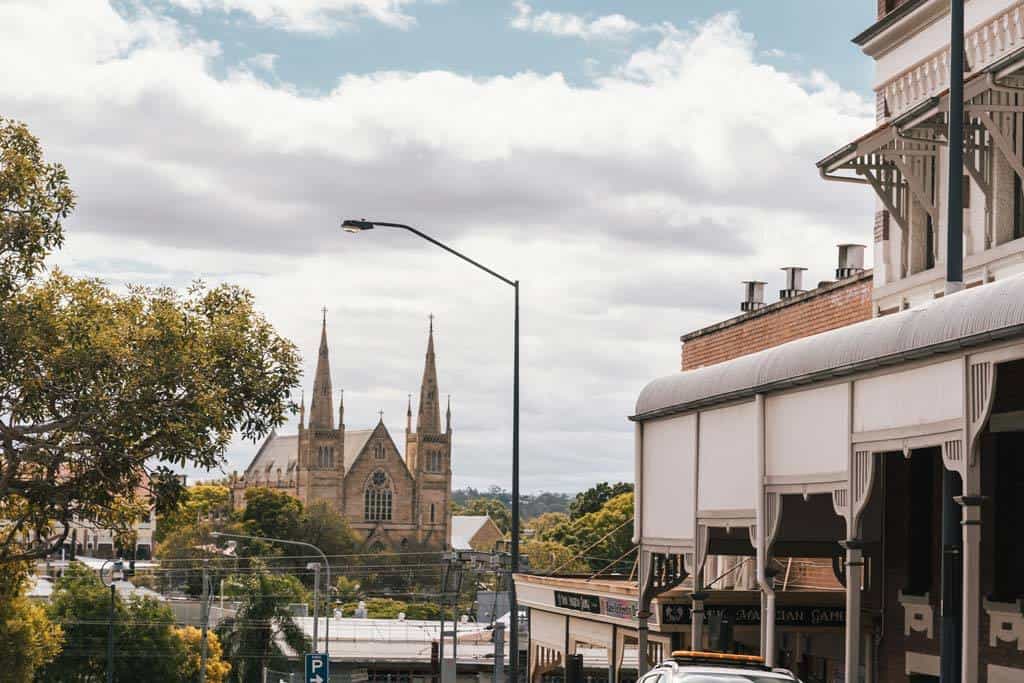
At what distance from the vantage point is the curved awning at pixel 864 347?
507 inches

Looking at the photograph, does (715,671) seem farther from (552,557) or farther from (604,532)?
(552,557)

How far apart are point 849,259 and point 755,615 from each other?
8687 millimetres

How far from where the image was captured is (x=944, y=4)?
2262cm

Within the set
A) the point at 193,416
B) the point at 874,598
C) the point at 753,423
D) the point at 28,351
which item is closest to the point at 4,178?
the point at 28,351

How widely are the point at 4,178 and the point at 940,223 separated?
14.6 metres

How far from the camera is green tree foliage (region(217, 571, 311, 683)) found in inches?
3415

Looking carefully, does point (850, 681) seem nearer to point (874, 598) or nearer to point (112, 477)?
point (874, 598)

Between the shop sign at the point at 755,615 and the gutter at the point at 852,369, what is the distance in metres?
4.48

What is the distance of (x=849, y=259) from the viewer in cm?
3061

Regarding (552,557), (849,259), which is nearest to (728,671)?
(849,259)

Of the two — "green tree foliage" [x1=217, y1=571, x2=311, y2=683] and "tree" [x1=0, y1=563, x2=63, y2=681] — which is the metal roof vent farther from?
"green tree foliage" [x1=217, y1=571, x2=311, y2=683]

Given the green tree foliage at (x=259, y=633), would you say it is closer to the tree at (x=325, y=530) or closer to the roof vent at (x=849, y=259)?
the roof vent at (x=849, y=259)

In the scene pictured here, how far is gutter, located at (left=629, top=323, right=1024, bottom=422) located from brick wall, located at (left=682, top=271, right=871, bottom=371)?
5.52m

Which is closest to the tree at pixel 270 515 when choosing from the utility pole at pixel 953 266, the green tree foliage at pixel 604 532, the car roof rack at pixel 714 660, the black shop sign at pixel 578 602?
the green tree foliage at pixel 604 532
